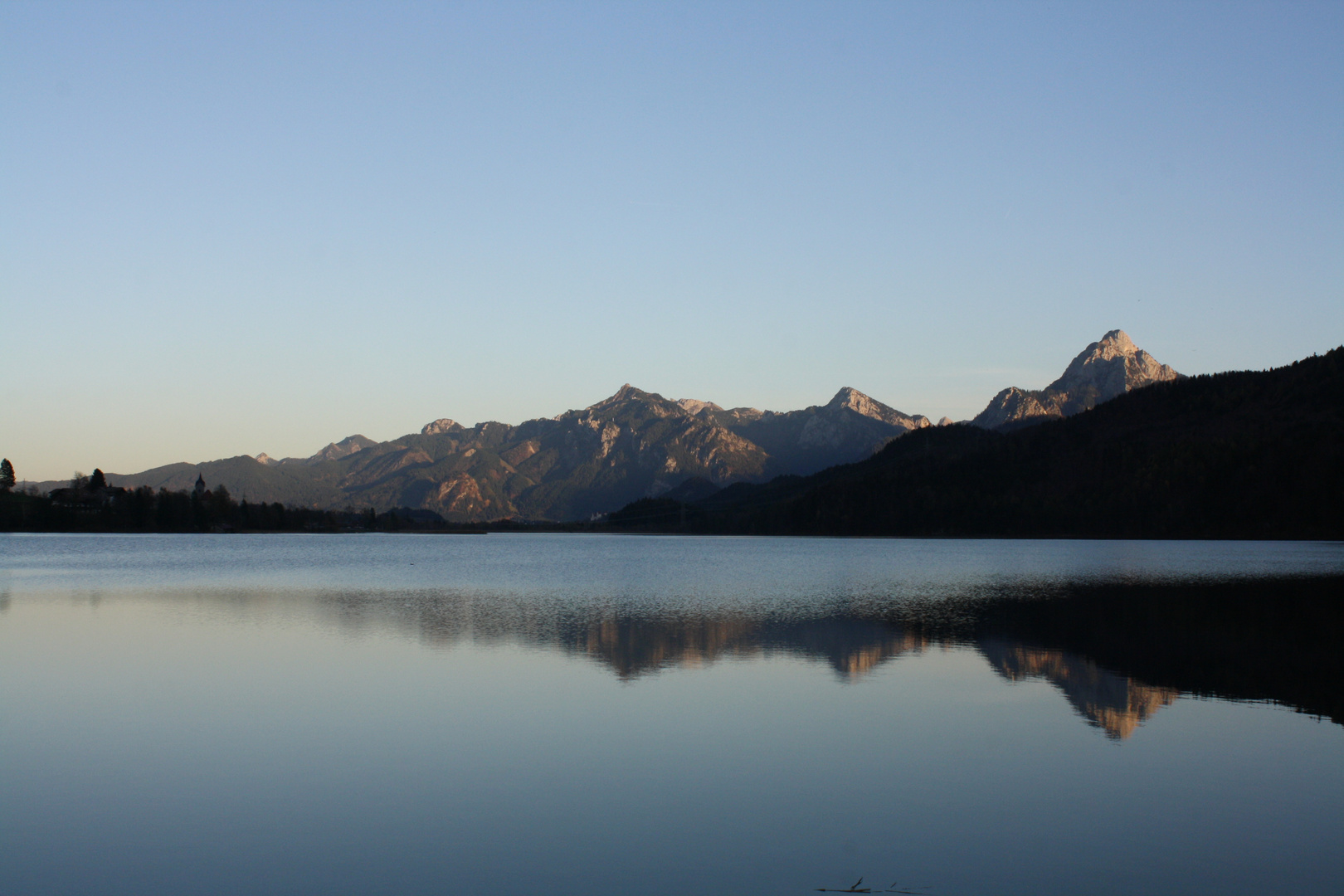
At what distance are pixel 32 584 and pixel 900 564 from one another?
79749 millimetres

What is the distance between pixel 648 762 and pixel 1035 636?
25852 millimetres

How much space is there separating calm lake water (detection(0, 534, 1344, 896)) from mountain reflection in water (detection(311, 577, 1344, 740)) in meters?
0.31

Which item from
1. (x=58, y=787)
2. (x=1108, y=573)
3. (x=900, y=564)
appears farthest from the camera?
(x=900, y=564)

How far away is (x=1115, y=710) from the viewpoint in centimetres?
2527

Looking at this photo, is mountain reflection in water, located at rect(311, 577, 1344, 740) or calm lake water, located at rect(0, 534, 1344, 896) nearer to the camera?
calm lake water, located at rect(0, 534, 1344, 896)

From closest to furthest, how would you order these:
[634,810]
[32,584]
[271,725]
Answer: [634,810], [271,725], [32,584]

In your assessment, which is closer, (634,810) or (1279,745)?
(634,810)

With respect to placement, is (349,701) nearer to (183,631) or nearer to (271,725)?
(271,725)

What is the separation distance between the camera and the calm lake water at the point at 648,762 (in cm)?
1419

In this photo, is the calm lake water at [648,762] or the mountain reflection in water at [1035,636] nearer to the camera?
the calm lake water at [648,762]

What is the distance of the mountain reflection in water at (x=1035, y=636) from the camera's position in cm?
2911

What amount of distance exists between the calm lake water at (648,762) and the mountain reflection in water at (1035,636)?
0.31 meters

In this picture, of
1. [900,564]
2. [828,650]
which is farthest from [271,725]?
[900,564]

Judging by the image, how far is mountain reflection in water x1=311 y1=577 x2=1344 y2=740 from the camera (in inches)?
1146
